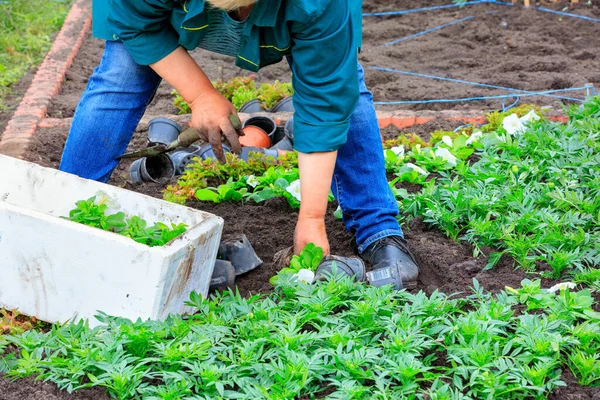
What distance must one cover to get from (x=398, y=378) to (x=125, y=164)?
99.8 inches

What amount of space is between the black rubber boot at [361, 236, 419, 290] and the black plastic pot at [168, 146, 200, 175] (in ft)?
4.35

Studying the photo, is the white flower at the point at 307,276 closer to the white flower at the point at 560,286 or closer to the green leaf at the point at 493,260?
the green leaf at the point at 493,260

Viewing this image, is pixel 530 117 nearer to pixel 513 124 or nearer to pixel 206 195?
pixel 513 124

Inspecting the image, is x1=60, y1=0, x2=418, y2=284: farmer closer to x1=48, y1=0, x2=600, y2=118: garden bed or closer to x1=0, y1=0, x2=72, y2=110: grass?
x1=48, y1=0, x2=600, y2=118: garden bed

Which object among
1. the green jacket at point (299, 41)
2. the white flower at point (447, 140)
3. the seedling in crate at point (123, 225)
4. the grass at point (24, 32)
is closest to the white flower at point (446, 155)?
the white flower at point (447, 140)

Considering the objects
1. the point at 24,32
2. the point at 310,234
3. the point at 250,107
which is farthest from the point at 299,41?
the point at 24,32

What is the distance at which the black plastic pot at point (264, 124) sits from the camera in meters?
4.42

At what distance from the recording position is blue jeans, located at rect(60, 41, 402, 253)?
3.01m

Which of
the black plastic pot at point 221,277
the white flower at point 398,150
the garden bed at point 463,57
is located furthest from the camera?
the garden bed at point 463,57

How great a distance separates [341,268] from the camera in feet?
9.11

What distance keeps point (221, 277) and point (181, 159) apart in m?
1.40

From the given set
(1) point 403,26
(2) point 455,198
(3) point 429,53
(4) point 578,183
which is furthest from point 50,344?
(1) point 403,26

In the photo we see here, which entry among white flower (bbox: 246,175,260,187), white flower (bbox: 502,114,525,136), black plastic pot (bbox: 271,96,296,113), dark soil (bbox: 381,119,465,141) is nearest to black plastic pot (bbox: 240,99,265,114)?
black plastic pot (bbox: 271,96,296,113)

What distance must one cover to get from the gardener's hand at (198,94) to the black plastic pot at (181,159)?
1.27m
